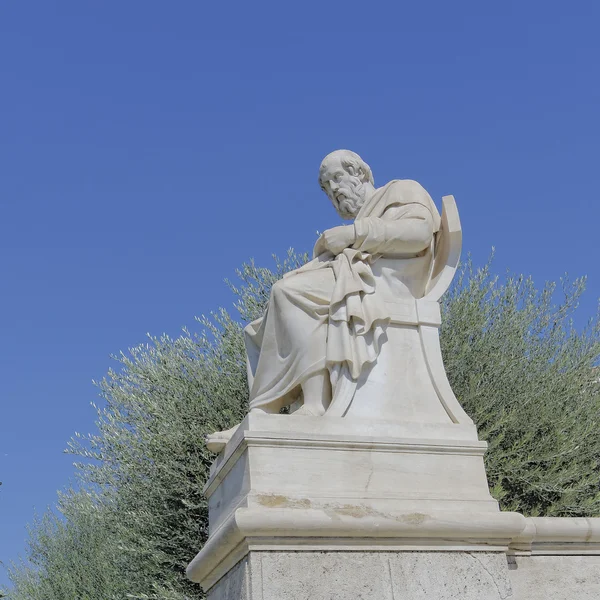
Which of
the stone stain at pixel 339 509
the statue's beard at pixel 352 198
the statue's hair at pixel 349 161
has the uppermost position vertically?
the statue's hair at pixel 349 161

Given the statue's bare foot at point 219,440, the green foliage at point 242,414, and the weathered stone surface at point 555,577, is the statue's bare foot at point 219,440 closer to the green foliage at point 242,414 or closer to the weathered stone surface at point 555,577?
the weathered stone surface at point 555,577

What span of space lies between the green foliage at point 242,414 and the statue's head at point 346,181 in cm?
498

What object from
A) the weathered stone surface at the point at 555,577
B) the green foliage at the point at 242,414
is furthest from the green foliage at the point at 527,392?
the weathered stone surface at the point at 555,577

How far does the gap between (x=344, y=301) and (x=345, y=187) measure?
43.7 inches

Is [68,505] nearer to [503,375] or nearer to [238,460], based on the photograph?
[503,375]

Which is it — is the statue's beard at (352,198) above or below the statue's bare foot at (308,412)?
above

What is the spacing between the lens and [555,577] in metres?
4.47

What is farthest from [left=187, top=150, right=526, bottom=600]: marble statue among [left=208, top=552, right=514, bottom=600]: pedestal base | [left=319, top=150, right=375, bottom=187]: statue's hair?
[left=319, top=150, right=375, bottom=187]: statue's hair

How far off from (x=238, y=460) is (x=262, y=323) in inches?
39.0

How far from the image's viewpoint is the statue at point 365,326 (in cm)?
452

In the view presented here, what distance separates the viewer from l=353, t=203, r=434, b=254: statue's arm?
4.80 meters

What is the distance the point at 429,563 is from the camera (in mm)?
4039

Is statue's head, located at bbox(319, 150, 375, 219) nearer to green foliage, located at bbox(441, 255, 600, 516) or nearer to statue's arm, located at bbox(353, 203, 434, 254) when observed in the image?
statue's arm, located at bbox(353, 203, 434, 254)

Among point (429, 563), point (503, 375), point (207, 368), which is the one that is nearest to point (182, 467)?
point (207, 368)
